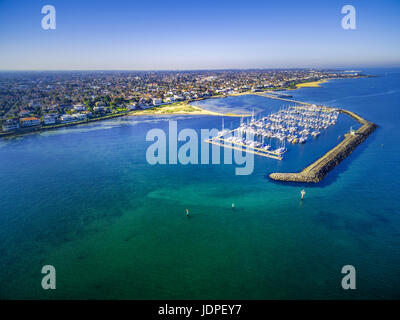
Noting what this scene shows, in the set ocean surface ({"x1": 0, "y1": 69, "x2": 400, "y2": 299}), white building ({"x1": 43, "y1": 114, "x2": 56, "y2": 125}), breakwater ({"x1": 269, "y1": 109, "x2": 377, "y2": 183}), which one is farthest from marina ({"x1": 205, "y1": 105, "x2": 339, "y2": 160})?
white building ({"x1": 43, "y1": 114, "x2": 56, "y2": 125})

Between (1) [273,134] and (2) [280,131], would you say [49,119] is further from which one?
(2) [280,131]

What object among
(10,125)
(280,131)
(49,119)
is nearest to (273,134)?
(280,131)

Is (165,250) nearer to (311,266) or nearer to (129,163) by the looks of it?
(311,266)

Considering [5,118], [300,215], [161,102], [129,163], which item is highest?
[161,102]

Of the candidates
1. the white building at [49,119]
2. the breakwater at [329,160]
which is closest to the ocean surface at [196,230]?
the breakwater at [329,160]

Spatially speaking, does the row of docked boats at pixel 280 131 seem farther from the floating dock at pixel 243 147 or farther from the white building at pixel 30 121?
the white building at pixel 30 121
